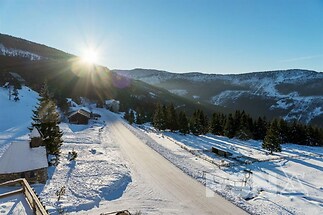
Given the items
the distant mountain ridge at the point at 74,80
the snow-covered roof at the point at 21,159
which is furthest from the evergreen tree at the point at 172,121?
the snow-covered roof at the point at 21,159

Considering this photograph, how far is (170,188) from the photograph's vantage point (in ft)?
88.4

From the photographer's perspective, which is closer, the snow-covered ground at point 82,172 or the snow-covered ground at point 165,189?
the snow-covered ground at point 82,172

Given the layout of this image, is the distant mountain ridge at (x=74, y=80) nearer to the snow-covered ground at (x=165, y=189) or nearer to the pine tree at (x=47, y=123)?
the snow-covered ground at (x=165, y=189)

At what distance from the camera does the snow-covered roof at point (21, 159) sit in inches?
986

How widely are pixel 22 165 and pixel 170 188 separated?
1440 cm

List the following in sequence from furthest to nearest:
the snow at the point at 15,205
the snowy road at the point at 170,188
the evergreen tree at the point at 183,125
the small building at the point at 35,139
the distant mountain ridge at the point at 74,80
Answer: the distant mountain ridge at the point at 74,80 < the evergreen tree at the point at 183,125 < the small building at the point at 35,139 < the snowy road at the point at 170,188 < the snow at the point at 15,205

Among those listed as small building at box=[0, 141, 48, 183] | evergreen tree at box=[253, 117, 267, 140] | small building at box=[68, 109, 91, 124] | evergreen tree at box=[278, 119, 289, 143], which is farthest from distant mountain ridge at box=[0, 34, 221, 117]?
small building at box=[0, 141, 48, 183]

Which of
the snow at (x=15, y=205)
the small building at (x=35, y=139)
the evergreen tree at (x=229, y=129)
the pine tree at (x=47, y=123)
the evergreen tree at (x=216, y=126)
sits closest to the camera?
the snow at (x=15, y=205)

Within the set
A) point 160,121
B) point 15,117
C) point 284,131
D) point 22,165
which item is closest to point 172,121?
point 160,121

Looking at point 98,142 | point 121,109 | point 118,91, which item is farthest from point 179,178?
point 118,91

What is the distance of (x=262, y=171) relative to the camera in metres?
38.8

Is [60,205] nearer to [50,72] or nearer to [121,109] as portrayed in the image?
[121,109]

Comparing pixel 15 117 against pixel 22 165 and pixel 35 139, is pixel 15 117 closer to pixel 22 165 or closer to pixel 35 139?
pixel 35 139

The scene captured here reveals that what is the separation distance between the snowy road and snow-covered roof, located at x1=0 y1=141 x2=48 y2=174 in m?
9.56
